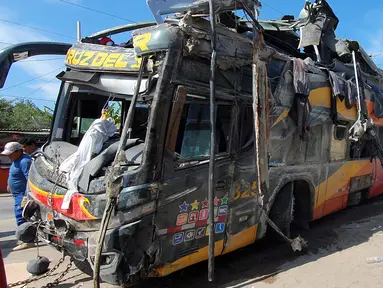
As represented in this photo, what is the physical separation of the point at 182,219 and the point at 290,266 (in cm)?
186

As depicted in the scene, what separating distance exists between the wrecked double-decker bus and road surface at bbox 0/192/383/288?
1.39 feet

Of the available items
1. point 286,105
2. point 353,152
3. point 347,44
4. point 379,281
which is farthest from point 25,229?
point 347,44

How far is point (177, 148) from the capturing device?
3787mm

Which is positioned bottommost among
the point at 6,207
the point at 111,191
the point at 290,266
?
the point at 6,207

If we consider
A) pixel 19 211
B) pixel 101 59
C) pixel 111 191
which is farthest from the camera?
pixel 19 211

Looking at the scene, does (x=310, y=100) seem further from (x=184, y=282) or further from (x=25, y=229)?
(x=25, y=229)

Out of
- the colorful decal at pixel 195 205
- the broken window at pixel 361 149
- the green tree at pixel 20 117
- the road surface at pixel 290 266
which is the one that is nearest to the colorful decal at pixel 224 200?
the colorful decal at pixel 195 205

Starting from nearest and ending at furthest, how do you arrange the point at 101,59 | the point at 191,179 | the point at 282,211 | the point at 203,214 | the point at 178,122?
the point at 178,122
the point at 191,179
the point at 203,214
the point at 101,59
the point at 282,211

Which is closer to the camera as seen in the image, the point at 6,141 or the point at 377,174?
the point at 377,174

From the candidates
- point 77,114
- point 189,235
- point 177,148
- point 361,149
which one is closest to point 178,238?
point 189,235

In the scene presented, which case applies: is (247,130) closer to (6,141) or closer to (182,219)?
(182,219)

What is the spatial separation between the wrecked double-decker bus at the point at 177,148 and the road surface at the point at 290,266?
425 mm

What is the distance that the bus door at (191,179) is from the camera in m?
3.68

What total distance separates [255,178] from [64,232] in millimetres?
2255
